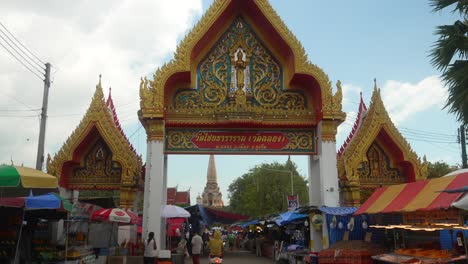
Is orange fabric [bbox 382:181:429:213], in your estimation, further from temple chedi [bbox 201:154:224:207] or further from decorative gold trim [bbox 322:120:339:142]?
temple chedi [bbox 201:154:224:207]

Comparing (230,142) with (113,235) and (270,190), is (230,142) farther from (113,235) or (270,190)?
(270,190)

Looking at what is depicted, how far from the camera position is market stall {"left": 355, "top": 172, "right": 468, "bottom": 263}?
29.0 ft

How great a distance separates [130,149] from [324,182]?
6.62 m

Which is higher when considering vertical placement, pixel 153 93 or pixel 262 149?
Answer: pixel 153 93

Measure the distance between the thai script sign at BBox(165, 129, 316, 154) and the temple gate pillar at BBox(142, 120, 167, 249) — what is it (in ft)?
1.68

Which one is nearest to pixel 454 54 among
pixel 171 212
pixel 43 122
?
pixel 171 212

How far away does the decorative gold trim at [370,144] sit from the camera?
14.9m

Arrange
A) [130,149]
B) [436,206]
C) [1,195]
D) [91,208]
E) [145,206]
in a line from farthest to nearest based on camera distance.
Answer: [130,149], [145,206], [91,208], [1,195], [436,206]

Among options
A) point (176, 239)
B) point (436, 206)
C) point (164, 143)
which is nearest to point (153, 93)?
point (164, 143)

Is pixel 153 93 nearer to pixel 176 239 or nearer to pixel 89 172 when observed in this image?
pixel 89 172

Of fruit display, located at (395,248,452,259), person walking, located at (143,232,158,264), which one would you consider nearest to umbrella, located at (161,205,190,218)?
person walking, located at (143,232,158,264)

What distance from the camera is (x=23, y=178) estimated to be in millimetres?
8875

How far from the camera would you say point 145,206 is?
552 inches

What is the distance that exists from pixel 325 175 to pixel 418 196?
455 centimetres
